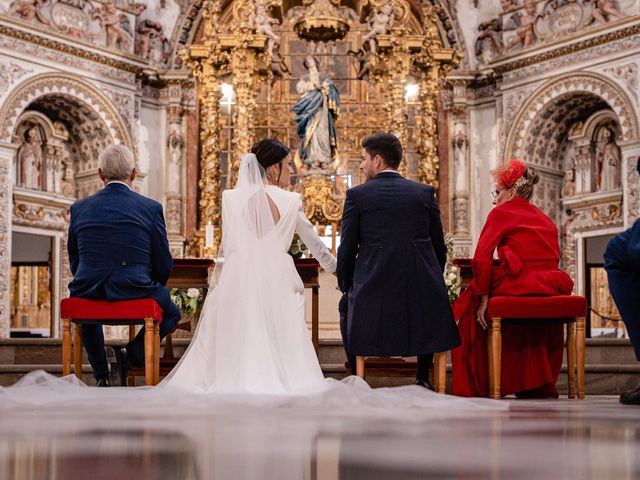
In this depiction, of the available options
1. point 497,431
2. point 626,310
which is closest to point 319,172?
point 626,310

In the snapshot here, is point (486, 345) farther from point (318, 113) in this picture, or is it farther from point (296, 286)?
point (318, 113)

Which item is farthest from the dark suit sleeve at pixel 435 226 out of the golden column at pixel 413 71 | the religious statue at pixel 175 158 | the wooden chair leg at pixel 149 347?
the religious statue at pixel 175 158

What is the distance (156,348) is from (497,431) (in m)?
2.85

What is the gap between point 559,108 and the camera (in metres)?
14.5

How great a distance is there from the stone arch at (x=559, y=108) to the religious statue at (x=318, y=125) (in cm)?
335

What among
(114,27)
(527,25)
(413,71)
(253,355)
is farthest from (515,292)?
(114,27)

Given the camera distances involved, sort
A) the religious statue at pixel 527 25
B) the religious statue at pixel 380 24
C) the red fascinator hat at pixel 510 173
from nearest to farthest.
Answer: the red fascinator hat at pixel 510 173, the religious statue at pixel 380 24, the religious statue at pixel 527 25

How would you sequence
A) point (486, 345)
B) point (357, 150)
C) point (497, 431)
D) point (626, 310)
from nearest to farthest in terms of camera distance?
point (497, 431)
point (626, 310)
point (486, 345)
point (357, 150)

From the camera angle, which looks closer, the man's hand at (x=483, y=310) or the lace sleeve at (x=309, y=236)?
the lace sleeve at (x=309, y=236)

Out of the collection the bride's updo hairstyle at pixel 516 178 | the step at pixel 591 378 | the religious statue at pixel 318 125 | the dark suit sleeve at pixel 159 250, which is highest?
the religious statue at pixel 318 125

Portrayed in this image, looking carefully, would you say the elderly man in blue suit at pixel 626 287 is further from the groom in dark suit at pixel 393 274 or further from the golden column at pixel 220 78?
the golden column at pixel 220 78

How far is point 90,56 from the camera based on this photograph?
14.2 m

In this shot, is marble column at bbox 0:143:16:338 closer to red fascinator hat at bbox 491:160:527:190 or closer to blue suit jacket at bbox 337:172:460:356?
blue suit jacket at bbox 337:172:460:356

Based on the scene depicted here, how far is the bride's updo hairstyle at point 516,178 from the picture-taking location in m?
5.80
